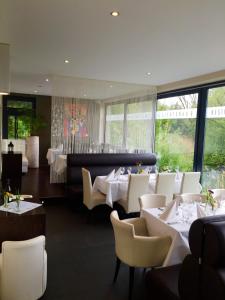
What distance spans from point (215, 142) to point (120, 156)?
7.29ft

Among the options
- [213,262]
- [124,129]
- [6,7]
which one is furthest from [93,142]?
[213,262]

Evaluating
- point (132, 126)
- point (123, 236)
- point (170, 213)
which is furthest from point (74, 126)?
point (123, 236)

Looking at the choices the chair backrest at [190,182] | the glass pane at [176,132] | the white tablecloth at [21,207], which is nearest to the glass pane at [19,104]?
the glass pane at [176,132]

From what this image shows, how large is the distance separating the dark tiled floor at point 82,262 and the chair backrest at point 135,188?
567 millimetres

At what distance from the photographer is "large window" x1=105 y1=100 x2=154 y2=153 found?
755 centimetres

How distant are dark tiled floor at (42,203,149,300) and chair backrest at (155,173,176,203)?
119cm

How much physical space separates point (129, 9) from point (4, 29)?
71.8 inches

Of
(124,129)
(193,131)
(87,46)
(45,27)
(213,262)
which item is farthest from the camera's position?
(124,129)

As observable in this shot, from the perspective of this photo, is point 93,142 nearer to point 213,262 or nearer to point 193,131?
point 193,131

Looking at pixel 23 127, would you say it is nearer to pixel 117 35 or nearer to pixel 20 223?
pixel 117 35

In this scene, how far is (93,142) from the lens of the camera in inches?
277

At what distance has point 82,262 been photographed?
3418mm

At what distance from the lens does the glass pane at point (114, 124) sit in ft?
24.5

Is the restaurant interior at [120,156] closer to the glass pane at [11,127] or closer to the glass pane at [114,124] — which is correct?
the glass pane at [114,124]
